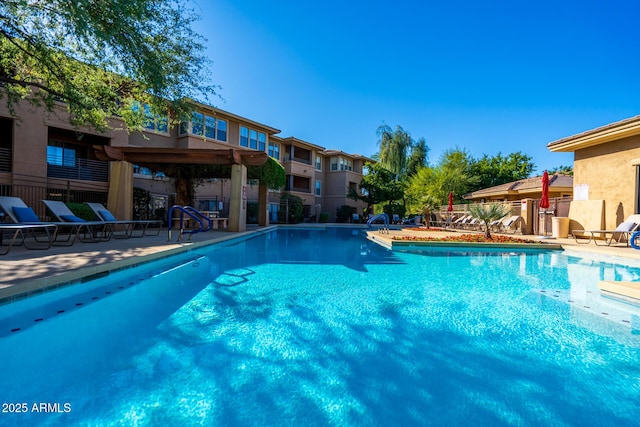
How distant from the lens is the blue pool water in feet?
6.86

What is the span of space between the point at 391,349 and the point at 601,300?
400cm

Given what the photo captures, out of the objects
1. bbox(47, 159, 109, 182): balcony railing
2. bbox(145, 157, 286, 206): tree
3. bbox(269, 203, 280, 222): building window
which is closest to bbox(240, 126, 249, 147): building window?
bbox(269, 203, 280, 222): building window

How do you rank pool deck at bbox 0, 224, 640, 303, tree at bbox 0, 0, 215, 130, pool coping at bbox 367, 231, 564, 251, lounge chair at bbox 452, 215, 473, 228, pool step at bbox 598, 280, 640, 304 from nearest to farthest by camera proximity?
pool deck at bbox 0, 224, 640, 303, pool step at bbox 598, 280, 640, 304, tree at bbox 0, 0, 215, 130, pool coping at bbox 367, 231, 564, 251, lounge chair at bbox 452, 215, 473, 228

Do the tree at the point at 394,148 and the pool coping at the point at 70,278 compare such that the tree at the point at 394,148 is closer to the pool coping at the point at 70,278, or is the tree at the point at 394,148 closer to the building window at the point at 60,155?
the building window at the point at 60,155

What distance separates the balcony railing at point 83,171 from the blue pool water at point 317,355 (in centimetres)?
1296

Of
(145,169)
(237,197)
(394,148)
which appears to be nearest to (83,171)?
(145,169)

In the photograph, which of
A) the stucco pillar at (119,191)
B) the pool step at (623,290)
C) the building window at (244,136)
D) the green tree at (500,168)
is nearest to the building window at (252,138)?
the building window at (244,136)

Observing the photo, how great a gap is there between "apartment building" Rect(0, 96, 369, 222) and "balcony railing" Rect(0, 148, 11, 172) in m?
0.01

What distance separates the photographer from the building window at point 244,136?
22962 millimetres

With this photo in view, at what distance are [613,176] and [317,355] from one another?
1509 cm

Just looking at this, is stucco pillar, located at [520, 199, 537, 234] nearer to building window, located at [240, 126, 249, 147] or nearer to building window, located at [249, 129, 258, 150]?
building window, located at [249, 129, 258, 150]

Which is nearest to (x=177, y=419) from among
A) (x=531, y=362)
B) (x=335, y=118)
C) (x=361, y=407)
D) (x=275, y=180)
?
(x=361, y=407)

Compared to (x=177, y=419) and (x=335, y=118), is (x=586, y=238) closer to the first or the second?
(x=177, y=419)

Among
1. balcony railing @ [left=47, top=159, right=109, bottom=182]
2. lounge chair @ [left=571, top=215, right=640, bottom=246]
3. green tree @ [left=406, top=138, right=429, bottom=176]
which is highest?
green tree @ [left=406, top=138, right=429, bottom=176]
